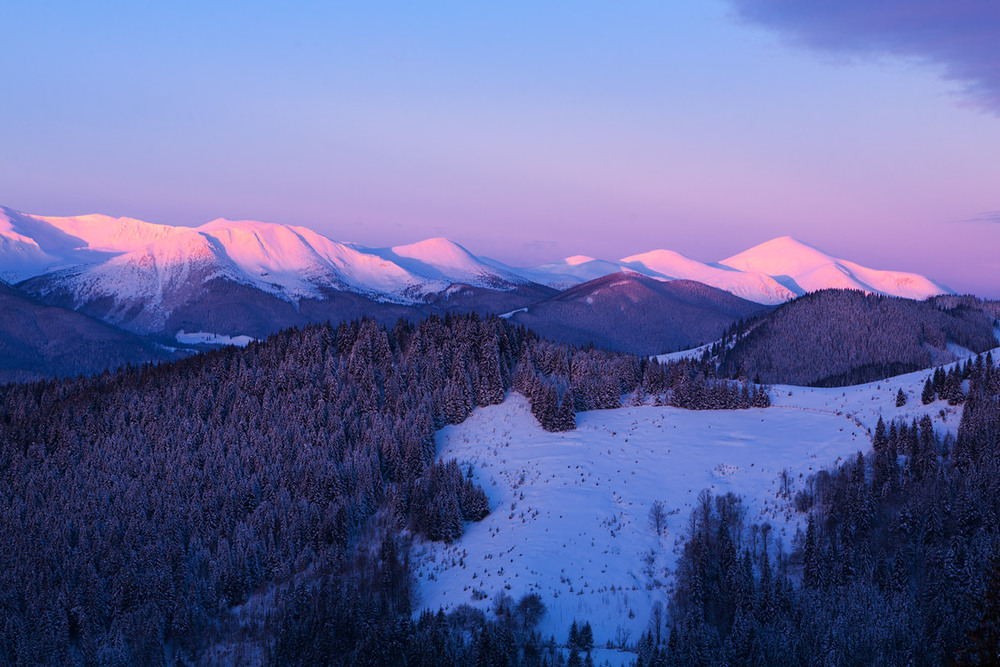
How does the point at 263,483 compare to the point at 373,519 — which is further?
the point at 263,483

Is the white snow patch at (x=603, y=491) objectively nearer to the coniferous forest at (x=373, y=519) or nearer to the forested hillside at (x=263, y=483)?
the coniferous forest at (x=373, y=519)

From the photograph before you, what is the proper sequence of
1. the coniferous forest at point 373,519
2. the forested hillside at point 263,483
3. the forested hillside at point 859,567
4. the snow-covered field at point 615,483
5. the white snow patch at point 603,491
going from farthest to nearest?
1. the forested hillside at point 263,483
2. the snow-covered field at point 615,483
3. the white snow patch at point 603,491
4. the coniferous forest at point 373,519
5. the forested hillside at point 859,567

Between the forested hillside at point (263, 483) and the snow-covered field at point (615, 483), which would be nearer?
the snow-covered field at point (615, 483)

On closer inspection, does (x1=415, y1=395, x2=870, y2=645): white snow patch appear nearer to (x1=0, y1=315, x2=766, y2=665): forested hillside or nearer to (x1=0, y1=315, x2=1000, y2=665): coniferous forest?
(x1=0, y1=315, x2=1000, y2=665): coniferous forest

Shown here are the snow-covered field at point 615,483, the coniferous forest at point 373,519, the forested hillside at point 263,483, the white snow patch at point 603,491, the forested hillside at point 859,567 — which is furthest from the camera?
the forested hillside at point 263,483

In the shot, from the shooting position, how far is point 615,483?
3157 inches

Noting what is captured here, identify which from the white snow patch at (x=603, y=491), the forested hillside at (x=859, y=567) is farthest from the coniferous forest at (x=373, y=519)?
the white snow patch at (x=603, y=491)

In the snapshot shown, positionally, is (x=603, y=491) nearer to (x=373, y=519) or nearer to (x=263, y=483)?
(x=373, y=519)

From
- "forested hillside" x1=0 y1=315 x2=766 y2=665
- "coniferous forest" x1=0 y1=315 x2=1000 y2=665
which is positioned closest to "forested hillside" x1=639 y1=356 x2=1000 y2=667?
"coniferous forest" x1=0 y1=315 x2=1000 y2=665

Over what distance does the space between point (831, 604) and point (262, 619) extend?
163 ft

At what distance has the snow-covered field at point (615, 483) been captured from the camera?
64.1 m

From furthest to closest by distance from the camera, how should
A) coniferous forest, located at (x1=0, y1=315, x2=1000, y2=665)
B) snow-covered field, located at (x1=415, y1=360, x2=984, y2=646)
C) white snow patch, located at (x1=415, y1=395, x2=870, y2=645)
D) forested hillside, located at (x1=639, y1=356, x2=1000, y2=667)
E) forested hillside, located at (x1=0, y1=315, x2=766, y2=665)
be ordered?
forested hillside, located at (x1=0, y1=315, x2=766, y2=665), snow-covered field, located at (x1=415, y1=360, x2=984, y2=646), white snow patch, located at (x1=415, y1=395, x2=870, y2=645), coniferous forest, located at (x1=0, y1=315, x2=1000, y2=665), forested hillside, located at (x1=639, y1=356, x2=1000, y2=667)

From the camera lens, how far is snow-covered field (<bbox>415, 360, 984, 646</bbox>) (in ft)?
210

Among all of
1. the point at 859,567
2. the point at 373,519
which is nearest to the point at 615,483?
the point at 859,567
